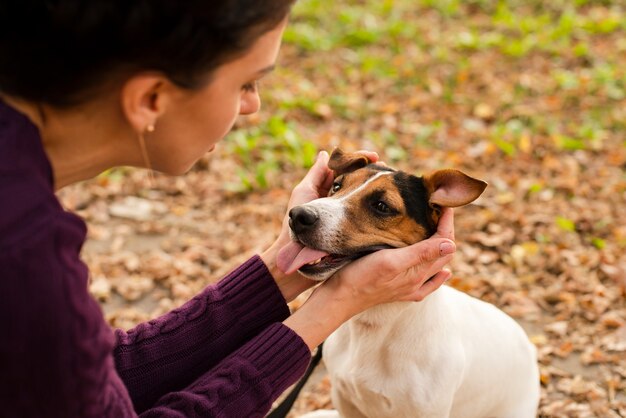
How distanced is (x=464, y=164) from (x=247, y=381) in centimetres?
409

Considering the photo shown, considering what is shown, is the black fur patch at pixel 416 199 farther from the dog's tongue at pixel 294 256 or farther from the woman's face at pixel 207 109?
the woman's face at pixel 207 109

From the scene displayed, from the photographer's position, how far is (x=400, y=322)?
279 centimetres

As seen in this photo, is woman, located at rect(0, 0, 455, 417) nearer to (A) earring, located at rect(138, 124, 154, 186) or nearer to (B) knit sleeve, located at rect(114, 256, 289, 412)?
(A) earring, located at rect(138, 124, 154, 186)

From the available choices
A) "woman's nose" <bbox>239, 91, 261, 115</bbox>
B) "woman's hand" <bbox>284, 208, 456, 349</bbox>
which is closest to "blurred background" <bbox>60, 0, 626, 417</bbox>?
"woman's hand" <bbox>284, 208, 456, 349</bbox>

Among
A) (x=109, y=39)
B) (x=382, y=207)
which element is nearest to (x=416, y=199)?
(x=382, y=207)

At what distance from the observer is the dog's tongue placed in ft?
8.55

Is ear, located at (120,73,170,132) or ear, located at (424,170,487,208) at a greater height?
ear, located at (120,73,170,132)

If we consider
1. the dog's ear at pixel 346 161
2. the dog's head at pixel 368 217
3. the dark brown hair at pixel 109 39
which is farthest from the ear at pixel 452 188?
the dark brown hair at pixel 109 39

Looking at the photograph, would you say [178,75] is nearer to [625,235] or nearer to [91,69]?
[91,69]

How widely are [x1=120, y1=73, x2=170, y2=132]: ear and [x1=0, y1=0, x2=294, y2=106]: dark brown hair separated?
34 millimetres

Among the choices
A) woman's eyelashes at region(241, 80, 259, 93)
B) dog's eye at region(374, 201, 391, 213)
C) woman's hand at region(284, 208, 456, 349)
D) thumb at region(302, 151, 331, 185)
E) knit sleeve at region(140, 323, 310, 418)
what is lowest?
knit sleeve at region(140, 323, 310, 418)

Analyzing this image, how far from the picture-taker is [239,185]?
5.70m

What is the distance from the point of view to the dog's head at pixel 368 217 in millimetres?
2586

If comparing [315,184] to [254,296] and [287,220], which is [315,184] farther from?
[254,296]
